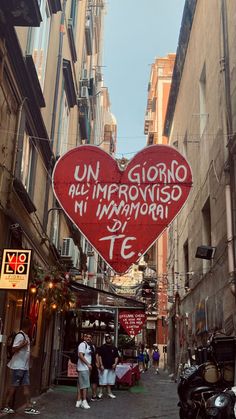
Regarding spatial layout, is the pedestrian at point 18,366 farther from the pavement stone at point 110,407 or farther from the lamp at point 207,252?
the lamp at point 207,252

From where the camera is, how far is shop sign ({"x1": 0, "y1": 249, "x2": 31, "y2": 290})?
7828 mm

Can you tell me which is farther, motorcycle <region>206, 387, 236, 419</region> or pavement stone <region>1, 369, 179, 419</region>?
pavement stone <region>1, 369, 179, 419</region>

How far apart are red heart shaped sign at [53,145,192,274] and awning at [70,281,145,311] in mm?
9290

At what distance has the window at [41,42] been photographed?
10.5 m

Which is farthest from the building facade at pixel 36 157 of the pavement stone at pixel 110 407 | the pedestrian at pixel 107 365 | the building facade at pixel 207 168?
the building facade at pixel 207 168

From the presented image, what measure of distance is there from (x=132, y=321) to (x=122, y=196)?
38.9ft

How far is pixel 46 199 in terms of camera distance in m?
13.6

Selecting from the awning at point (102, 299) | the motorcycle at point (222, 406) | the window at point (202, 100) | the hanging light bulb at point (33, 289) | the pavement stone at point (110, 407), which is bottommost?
the pavement stone at point (110, 407)

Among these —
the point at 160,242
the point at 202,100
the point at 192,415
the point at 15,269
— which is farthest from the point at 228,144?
the point at 160,242

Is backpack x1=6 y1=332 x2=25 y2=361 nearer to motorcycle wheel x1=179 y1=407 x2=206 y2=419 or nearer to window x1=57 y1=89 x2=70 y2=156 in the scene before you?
motorcycle wheel x1=179 y1=407 x2=206 y2=419

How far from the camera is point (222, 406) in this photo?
6148 mm

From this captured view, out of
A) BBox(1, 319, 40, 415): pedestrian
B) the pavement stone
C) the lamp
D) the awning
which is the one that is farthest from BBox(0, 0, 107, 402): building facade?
the lamp

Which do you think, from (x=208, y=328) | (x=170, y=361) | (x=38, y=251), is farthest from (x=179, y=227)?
(x=38, y=251)

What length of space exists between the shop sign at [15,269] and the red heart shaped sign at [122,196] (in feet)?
5.02
